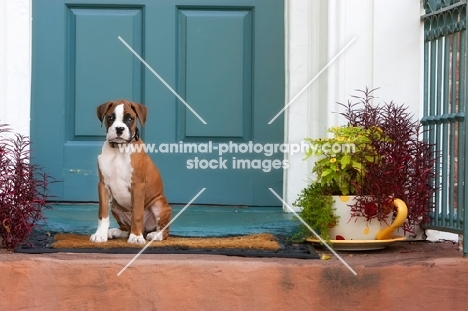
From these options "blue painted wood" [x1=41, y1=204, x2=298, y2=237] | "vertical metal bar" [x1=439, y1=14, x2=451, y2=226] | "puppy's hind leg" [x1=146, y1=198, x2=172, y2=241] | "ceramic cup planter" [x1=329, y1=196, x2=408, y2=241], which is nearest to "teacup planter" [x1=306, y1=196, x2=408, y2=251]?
"ceramic cup planter" [x1=329, y1=196, x2=408, y2=241]

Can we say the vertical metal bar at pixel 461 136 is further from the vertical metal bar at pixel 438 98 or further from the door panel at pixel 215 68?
the door panel at pixel 215 68

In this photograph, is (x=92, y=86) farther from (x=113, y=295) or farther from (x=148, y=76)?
(x=113, y=295)

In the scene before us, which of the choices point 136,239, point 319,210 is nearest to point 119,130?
point 136,239

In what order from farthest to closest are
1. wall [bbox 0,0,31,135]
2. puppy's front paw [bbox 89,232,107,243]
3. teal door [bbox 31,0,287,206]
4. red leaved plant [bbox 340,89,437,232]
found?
1. teal door [bbox 31,0,287,206]
2. wall [bbox 0,0,31,135]
3. puppy's front paw [bbox 89,232,107,243]
4. red leaved plant [bbox 340,89,437,232]

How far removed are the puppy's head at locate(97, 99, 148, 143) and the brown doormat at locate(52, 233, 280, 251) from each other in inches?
20.4

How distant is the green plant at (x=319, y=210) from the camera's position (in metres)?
3.82

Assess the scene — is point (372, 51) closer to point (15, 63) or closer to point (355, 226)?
point (355, 226)

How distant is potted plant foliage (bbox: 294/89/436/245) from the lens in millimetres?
3797

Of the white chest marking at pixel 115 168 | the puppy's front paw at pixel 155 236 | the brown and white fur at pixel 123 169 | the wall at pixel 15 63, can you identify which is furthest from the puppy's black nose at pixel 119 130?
the wall at pixel 15 63

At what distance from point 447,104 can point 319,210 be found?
85 centimetres

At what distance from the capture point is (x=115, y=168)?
3.91m

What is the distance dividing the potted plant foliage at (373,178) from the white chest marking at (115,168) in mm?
903

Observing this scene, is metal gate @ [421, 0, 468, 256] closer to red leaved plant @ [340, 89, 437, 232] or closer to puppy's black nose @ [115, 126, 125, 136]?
red leaved plant @ [340, 89, 437, 232]

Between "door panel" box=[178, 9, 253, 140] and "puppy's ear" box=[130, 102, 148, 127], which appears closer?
"puppy's ear" box=[130, 102, 148, 127]
